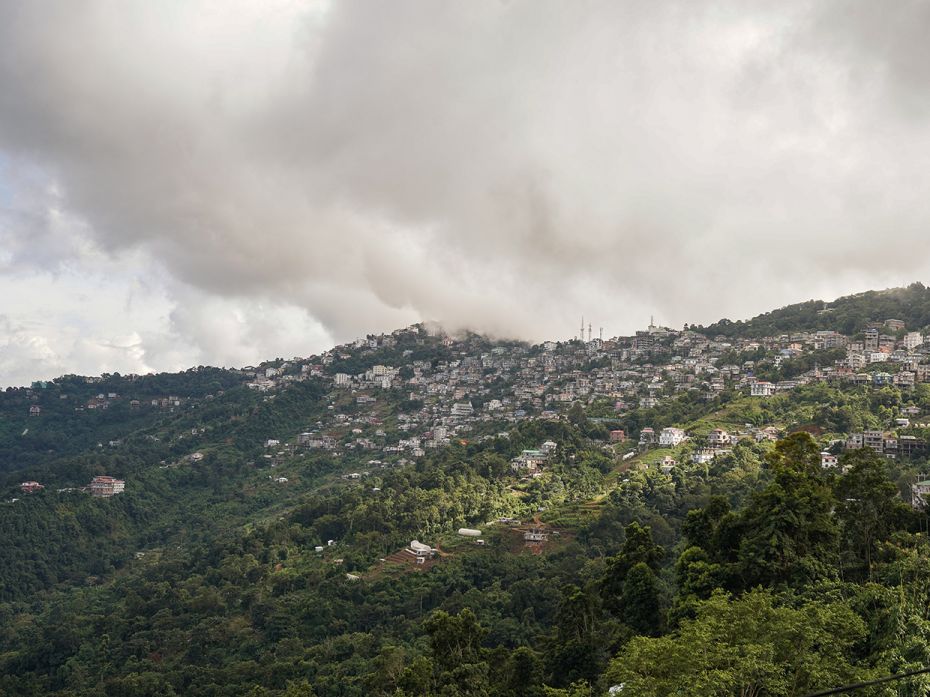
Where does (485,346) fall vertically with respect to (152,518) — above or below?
above

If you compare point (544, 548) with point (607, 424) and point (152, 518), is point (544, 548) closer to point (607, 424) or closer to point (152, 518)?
point (607, 424)

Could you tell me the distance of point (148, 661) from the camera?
1704 inches

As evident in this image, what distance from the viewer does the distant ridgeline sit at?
9656cm

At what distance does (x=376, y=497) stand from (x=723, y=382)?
150ft

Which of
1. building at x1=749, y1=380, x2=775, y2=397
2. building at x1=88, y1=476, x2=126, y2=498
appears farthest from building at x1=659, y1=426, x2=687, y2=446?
building at x1=88, y1=476, x2=126, y2=498

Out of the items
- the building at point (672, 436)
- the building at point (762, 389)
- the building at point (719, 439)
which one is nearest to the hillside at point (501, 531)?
the building at point (719, 439)

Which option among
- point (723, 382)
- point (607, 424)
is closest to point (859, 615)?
point (607, 424)

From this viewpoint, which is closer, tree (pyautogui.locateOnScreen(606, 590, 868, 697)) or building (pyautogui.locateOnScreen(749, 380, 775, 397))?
tree (pyautogui.locateOnScreen(606, 590, 868, 697))

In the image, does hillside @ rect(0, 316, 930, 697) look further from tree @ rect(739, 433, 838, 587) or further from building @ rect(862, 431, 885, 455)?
building @ rect(862, 431, 885, 455)

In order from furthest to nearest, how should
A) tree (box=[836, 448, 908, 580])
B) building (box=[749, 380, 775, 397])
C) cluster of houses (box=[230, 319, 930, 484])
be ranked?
cluster of houses (box=[230, 319, 930, 484]) → building (box=[749, 380, 775, 397]) → tree (box=[836, 448, 908, 580])

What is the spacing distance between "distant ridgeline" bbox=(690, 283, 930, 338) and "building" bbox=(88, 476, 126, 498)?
86746mm

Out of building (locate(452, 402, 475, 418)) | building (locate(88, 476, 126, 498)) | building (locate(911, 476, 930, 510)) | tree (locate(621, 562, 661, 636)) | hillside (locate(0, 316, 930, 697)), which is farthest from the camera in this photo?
building (locate(452, 402, 475, 418))

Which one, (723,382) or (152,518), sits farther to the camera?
(723,382)

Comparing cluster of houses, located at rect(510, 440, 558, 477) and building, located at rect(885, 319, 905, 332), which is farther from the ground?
building, located at rect(885, 319, 905, 332)
